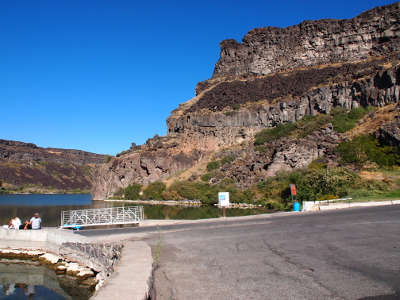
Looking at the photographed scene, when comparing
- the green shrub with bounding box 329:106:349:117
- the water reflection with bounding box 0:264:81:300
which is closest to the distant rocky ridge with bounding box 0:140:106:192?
the green shrub with bounding box 329:106:349:117

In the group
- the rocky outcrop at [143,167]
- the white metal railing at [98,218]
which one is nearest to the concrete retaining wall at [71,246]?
the white metal railing at [98,218]

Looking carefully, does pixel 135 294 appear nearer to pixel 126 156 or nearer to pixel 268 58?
pixel 126 156

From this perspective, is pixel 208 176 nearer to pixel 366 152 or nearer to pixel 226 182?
pixel 226 182

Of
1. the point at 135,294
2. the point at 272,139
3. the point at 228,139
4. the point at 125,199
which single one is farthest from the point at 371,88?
the point at 135,294

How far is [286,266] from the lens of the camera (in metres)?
7.56

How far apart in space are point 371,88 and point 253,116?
82.4 ft

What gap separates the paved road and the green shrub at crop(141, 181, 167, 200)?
54061mm

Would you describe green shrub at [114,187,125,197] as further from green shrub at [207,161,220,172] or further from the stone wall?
the stone wall

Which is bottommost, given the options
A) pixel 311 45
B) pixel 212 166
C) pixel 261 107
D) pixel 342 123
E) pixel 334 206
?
pixel 334 206

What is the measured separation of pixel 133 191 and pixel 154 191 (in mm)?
7605

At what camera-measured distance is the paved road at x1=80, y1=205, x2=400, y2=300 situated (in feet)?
19.5

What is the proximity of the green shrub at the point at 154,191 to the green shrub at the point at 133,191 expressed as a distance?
252 cm

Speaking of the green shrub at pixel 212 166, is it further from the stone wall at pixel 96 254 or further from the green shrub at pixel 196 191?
the stone wall at pixel 96 254

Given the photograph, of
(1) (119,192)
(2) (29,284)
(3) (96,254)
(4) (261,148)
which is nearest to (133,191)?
(1) (119,192)
